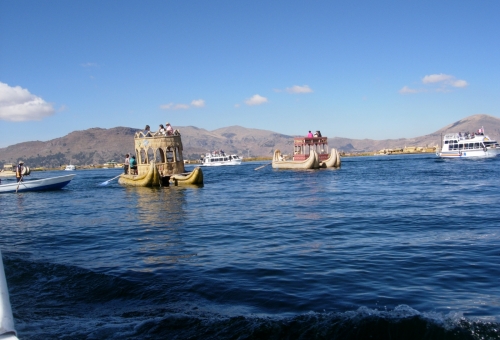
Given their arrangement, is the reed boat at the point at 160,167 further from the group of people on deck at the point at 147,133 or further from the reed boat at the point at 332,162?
the reed boat at the point at 332,162

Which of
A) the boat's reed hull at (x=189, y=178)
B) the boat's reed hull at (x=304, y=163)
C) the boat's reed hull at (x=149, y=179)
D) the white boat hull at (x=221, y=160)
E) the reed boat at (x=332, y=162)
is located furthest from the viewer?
the white boat hull at (x=221, y=160)

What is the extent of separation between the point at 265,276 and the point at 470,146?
6399 cm

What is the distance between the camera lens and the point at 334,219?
1415 cm

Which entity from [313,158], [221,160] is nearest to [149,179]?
[313,158]

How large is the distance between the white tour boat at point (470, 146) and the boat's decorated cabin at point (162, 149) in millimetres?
46722

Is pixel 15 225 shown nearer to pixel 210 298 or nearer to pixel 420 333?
pixel 210 298

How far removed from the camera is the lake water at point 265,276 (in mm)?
5395

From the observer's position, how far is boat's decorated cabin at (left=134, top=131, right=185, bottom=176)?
107ft

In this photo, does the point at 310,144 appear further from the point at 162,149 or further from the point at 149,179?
the point at 149,179

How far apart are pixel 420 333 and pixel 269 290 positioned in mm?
2533

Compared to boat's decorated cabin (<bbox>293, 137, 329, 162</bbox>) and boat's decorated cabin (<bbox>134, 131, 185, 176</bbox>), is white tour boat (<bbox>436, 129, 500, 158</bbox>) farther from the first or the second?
boat's decorated cabin (<bbox>134, 131, 185, 176</bbox>)

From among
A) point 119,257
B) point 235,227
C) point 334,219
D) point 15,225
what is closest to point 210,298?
point 119,257

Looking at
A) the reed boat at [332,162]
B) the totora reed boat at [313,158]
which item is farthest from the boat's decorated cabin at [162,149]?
the reed boat at [332,162]

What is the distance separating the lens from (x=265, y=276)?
772cm
